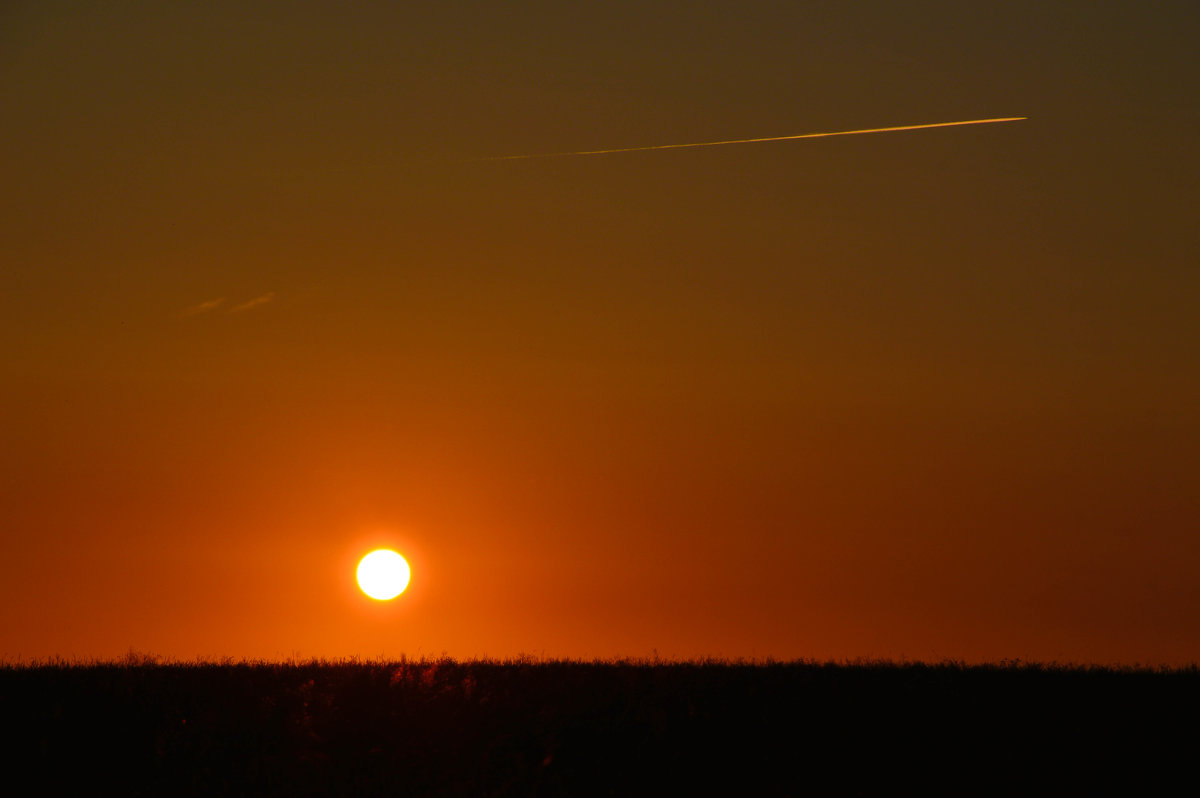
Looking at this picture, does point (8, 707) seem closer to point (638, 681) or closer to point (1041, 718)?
point (638, 681)

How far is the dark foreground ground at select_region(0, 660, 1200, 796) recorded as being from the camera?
1570cm

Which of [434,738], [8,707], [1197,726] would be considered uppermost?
[8,707]

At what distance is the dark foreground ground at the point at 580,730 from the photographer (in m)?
15.7

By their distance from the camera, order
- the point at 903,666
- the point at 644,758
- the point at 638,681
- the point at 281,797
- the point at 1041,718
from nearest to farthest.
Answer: the point at 281,797, the point at 644,758, the point at 1041,718, the point at 638,681, the point at 903,666

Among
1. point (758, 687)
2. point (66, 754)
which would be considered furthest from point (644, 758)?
point (66, 754)

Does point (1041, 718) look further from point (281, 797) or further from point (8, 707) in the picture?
point (8, 707)

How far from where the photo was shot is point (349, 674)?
60.1 ft

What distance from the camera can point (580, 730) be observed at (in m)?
16.9

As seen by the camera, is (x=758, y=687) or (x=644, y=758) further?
(x=758, y=687)

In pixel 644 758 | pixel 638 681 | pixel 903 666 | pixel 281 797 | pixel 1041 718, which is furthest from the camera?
pixel 903 666

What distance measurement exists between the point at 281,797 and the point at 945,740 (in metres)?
8.59

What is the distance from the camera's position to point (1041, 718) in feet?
57.1

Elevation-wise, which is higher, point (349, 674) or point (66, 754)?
point (349, 674)

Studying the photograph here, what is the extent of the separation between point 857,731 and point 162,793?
352 inches
